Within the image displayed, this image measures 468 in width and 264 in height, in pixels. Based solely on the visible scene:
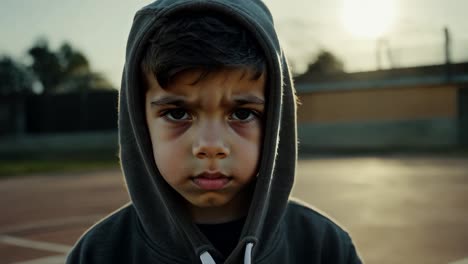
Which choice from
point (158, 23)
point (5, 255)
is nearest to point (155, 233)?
point (158, 23)

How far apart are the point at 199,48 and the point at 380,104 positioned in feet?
87.9

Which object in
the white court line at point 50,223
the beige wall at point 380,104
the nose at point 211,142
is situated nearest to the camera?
the nose at point 211,142

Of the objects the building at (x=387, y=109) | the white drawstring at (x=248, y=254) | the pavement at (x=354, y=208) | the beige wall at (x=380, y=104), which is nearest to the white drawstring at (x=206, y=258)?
the white drawstring at (x=248, y=254)

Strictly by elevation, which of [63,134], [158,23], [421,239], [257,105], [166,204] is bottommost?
[63,134]

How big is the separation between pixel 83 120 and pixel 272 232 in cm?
3186

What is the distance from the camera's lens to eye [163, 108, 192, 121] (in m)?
1.67

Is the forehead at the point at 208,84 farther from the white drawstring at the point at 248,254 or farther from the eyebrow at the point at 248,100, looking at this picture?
the white drawstring at the point at 248,254

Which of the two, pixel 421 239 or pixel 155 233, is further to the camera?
pixel 421 239

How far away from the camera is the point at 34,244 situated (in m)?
6.40

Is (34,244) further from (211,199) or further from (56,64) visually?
(56,64)

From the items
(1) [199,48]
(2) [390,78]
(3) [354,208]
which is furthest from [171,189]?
(2) [390,78]

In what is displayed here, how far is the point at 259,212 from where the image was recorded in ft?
6.07

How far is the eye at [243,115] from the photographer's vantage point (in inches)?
66.4

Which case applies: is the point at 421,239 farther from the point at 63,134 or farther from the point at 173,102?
the point at 63,134
